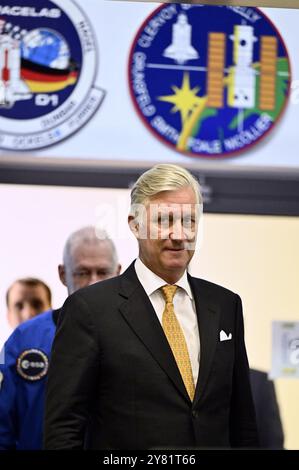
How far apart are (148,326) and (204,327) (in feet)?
0.57

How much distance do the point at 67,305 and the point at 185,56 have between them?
0.84 m

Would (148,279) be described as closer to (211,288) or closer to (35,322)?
(211,288)

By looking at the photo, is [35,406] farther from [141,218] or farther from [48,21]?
[48,21]

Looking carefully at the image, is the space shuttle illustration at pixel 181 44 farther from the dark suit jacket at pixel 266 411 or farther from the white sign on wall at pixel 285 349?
the dark suit jacket at pixel 266 411

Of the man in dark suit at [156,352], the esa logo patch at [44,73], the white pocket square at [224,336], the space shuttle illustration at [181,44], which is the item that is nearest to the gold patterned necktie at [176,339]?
the man in dark suit at [156,352]

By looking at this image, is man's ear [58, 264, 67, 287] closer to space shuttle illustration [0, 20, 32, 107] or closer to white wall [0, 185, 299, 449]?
white wall [0, 185, 299, 449]

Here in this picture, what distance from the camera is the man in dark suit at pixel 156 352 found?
2021 millimetres

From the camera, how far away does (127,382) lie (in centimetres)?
204

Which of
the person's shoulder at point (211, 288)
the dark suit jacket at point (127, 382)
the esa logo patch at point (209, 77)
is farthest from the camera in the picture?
the esa logo patch at point (209, 77)

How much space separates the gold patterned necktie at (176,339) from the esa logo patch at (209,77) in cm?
47

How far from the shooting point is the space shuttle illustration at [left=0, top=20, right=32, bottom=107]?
2.32 m

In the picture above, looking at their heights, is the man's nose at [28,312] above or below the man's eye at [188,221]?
below

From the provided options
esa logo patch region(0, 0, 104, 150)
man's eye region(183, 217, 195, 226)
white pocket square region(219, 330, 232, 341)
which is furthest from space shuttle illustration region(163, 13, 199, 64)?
white pocket square region(219, 330, 232, 341)
